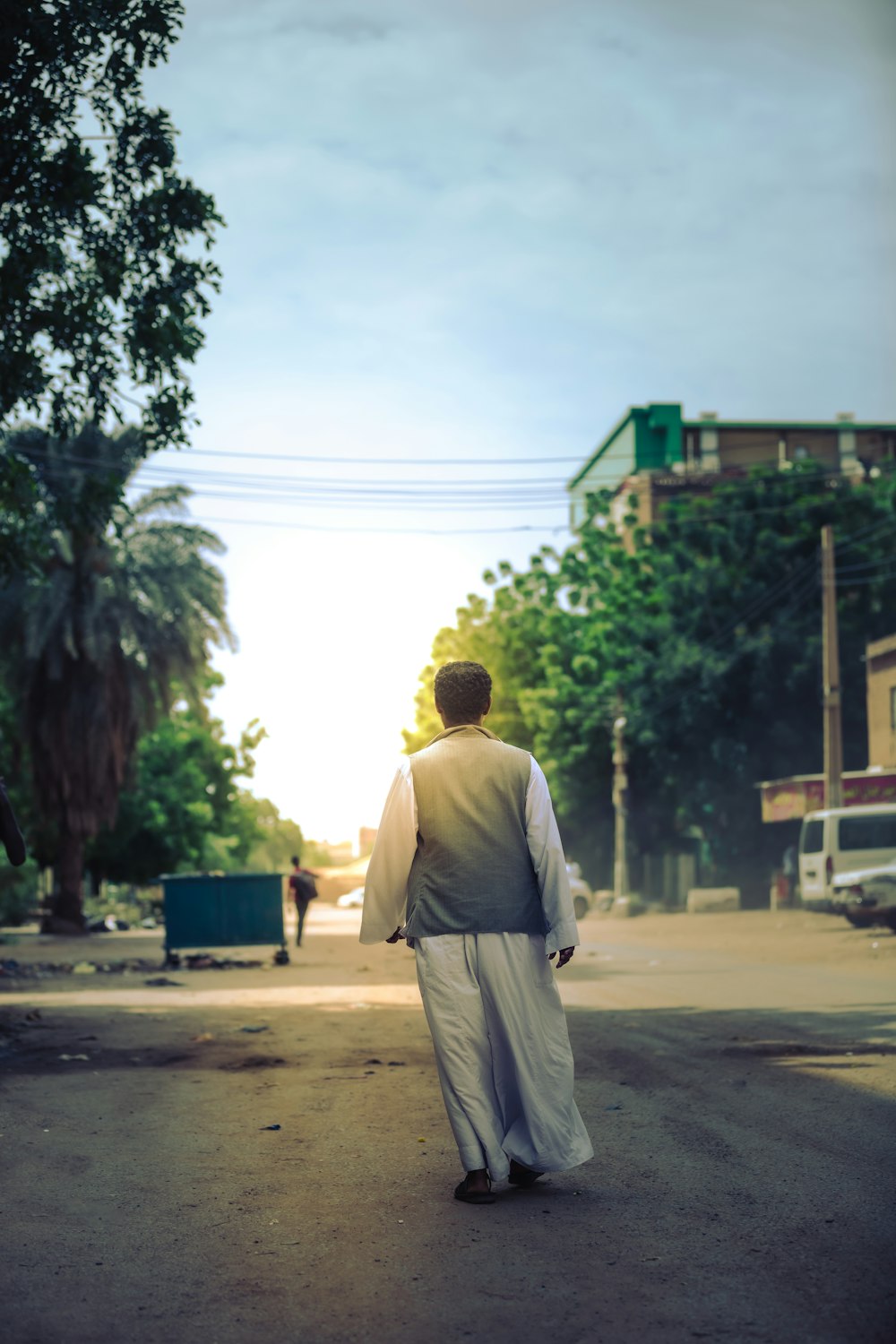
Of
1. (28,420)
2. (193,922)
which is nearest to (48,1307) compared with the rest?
(193,922)

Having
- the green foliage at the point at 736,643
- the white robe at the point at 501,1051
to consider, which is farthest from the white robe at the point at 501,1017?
the green foliage at the point at 736,643

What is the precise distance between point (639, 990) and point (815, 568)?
28199mm

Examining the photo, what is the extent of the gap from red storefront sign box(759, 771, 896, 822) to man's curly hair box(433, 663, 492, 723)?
2911 centimetres

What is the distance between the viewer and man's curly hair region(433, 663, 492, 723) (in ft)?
19.3

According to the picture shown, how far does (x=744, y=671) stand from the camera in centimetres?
4122

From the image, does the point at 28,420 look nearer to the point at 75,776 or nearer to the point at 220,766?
the point at 75,776

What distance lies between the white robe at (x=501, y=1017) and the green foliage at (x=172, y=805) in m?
48.8

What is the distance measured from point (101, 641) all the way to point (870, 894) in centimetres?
1679

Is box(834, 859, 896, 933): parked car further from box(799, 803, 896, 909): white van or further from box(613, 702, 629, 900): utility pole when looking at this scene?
box(613, 702, 629, 900): utility pole

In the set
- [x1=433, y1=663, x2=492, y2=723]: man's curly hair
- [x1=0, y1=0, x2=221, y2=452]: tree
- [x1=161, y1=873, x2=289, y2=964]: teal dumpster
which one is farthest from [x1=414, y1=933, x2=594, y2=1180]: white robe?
[x1=161, y1=873, x2=289, y2=964]: teal dumpster

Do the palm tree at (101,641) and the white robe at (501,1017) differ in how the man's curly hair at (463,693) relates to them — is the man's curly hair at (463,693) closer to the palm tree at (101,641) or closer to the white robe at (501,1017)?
the white robe at (501,1017)

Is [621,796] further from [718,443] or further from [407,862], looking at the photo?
[407,862]

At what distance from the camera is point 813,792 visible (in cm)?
3678

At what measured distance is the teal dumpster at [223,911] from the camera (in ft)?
69.4
